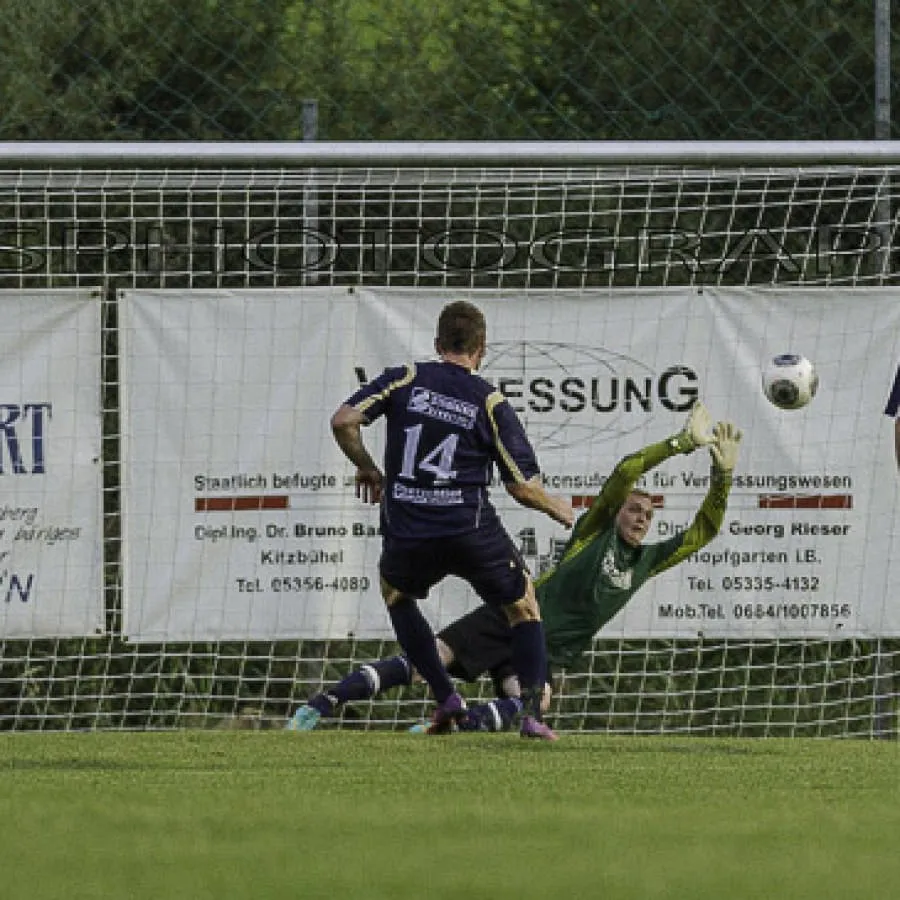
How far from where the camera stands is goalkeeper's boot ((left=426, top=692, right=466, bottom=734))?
9.99 m

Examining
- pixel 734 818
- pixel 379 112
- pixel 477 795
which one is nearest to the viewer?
pixel 734 818

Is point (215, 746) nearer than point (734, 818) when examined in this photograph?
No

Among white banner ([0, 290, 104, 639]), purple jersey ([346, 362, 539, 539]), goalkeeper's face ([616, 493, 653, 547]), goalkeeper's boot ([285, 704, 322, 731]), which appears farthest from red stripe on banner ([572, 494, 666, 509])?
white banner ([0, 290, 104, 639])

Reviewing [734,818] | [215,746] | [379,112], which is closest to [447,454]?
[215,746]

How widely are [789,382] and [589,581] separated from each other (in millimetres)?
1189

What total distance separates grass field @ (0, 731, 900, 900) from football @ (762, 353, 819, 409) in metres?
1.57

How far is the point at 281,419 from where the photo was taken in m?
11.0

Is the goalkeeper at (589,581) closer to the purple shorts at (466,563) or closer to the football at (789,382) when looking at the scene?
the football at (789,382)

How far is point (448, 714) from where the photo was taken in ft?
32.9

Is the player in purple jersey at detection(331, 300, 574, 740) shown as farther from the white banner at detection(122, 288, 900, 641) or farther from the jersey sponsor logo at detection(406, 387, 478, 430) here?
the white banner at detection(122, 288, 900, 641)

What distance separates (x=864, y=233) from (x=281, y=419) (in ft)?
9.20

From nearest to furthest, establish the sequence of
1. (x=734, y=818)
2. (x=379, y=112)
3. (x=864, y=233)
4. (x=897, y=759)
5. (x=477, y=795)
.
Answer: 1. (x=734, y=818)
2. (x=477, y=795)
3. (x=897, y=759)
4. (x=864, y=233)
5. (x=379, y=112)

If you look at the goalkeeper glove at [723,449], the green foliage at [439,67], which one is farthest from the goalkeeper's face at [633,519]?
the green foliage at [439,67]

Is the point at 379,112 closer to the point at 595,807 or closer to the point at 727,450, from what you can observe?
the point at 727,450
